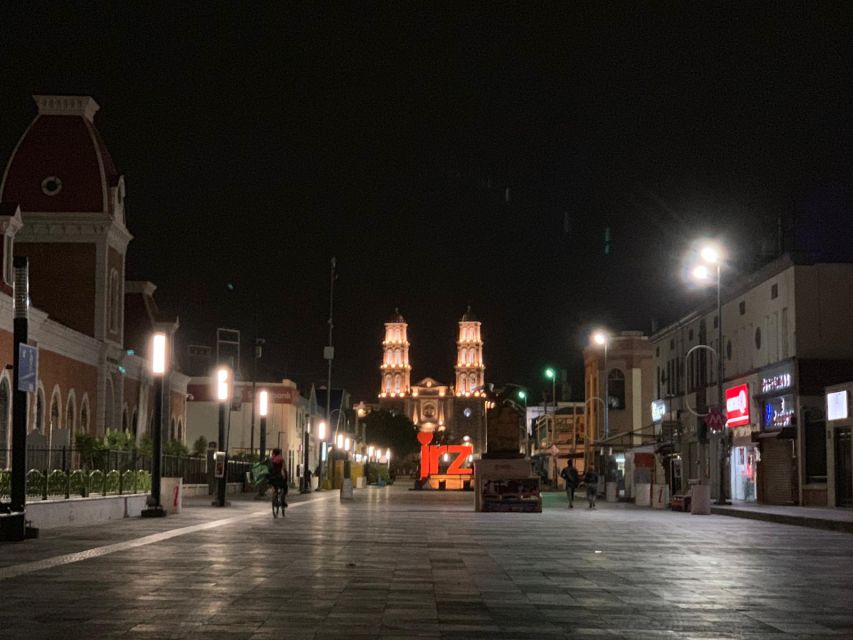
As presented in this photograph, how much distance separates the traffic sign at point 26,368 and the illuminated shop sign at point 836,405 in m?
27.8

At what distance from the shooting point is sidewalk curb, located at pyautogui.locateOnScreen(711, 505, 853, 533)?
3060 cm

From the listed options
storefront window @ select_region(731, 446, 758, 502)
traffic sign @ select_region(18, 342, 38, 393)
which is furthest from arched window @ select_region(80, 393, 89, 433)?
traffic sign @ select_region(18, 342, 38, 393)

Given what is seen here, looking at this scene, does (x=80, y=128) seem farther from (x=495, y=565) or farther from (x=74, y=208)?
(x=495, y=565)

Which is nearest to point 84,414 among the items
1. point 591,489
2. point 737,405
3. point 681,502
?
point 591,489

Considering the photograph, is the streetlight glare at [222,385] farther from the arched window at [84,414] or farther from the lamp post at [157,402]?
the lamp post at [157,402]

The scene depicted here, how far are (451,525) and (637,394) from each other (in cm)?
6466

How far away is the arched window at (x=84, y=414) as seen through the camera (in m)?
53.2

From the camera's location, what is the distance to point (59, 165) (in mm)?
55000

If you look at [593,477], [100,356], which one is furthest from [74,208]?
[593,477]

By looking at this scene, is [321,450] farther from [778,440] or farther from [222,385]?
[778,440]

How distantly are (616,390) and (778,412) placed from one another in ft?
152

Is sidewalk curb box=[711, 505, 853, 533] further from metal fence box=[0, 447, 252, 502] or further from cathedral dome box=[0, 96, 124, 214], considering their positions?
cathedral dome box=[0, 96, 124, 214]

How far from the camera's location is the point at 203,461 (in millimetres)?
57719

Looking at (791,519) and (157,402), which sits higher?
(157,402)
